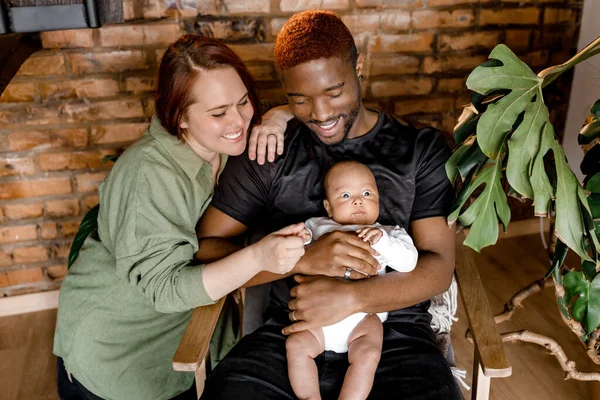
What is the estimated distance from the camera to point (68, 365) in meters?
1.81

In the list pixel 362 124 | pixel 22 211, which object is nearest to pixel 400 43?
pixel 362 124

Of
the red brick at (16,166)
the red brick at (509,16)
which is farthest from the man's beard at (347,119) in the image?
the red brick at (16,166)

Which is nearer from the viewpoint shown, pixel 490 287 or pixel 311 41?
pixel 311 41

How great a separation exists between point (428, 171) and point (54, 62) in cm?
155

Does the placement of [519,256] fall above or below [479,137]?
below

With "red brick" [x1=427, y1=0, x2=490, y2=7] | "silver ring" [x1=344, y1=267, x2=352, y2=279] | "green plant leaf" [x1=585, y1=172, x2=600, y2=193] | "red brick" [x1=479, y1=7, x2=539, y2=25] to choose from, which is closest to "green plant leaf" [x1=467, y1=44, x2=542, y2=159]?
"green plant leaf" [x1=585, y1=172, x2=600, y2=193]

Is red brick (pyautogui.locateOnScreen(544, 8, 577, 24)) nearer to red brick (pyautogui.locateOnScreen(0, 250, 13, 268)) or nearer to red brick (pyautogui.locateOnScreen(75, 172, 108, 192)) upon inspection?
red brick (pyautogui.locateOnScreen(75, 172, 108, 192))

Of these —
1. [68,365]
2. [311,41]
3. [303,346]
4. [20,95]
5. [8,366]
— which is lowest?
[8,366]

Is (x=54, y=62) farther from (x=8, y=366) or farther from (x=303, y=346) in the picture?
(x=303, y=346)

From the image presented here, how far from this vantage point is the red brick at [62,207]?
102 inches

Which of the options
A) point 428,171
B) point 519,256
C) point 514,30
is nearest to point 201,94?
point 428,171

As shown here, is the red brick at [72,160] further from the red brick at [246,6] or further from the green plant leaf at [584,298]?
the green plant leaf at [584,298]

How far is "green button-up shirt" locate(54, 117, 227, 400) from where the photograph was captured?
1605 millimetres

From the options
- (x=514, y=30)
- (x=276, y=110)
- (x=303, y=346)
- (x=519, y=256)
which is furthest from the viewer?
(x=519, y=256)
